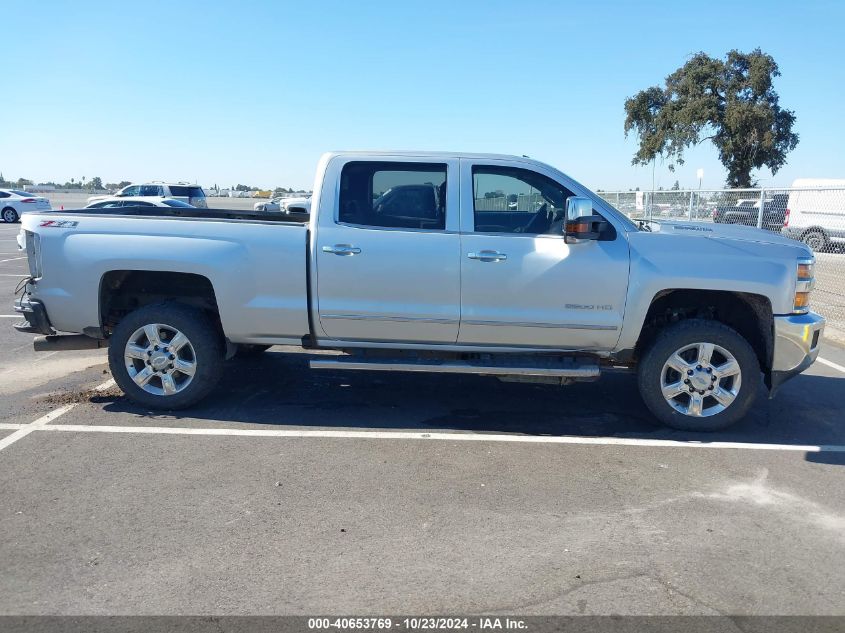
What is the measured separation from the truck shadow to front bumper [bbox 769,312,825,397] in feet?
1.92

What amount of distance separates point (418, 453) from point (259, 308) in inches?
68.3

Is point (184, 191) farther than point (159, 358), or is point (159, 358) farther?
point (184, 191)

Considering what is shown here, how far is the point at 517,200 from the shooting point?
18.2ft

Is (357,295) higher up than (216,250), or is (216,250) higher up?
(216,250)

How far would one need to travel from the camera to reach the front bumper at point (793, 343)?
16.6ft

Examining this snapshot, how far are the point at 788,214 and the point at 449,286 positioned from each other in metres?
13.1

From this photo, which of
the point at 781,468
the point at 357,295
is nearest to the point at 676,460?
the point at 781,468

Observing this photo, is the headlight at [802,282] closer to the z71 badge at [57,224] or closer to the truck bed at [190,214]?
the truck bed at [190,214]

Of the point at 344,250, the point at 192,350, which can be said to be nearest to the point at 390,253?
the point at 344,250

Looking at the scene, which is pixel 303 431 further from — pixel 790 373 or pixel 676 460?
pixel 790 373

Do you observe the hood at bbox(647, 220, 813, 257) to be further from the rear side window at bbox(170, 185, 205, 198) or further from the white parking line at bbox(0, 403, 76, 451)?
the rear side window at bbox(170, 185, 205, 198)

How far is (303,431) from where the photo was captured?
515 cm

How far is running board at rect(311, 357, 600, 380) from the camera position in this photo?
17.0ft

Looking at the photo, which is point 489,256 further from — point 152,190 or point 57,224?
point 152,190
